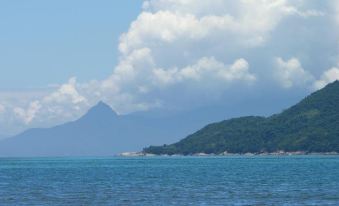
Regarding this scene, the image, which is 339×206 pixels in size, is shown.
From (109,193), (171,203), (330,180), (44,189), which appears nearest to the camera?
(171,203)

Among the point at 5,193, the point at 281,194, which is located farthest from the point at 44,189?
the point at 281,194

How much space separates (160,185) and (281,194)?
2871 centimetres

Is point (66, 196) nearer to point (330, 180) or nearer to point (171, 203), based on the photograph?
point (171, 203)

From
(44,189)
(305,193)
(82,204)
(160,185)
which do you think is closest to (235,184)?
(160,185)

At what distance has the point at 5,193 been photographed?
115 metres

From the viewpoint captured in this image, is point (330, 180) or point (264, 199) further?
point (330, 180)

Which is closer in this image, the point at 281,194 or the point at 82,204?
the point at 82,204

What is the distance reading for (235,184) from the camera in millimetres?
128500

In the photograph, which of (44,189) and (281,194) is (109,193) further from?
(281,194)

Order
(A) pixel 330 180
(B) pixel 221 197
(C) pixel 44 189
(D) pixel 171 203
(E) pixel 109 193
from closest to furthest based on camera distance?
(D) pixel 171 203 < (B) pixel 221 197 < (E) pixel 109 193 < (C) pixel 44 189 < (A) pixel 330 180

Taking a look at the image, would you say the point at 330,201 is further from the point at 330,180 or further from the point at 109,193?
the point at 330,180

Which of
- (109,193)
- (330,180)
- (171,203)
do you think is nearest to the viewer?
(171,203)

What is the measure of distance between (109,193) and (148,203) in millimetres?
17128

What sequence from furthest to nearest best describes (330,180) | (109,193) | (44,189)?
(330,180) → (44,189) → (109,193)
